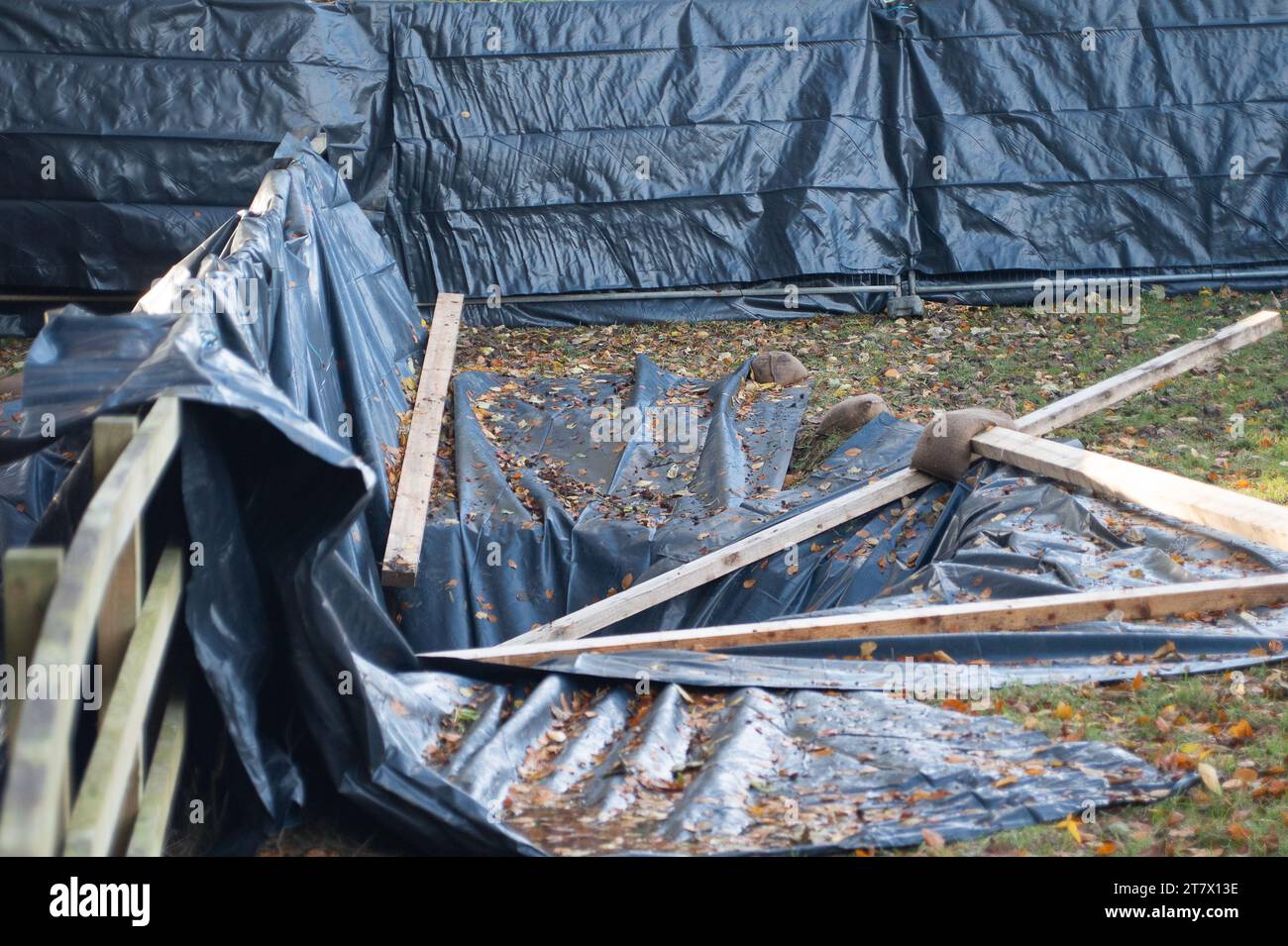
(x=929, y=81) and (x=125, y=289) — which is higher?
(x=929, y=81)

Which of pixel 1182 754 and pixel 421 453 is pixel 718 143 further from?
pixel 1182 754

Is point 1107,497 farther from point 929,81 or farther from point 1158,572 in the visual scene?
point 929,81

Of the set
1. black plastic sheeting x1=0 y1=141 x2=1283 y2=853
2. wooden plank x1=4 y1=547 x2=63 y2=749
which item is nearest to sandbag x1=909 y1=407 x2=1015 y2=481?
black plastic sheeting x1=0 y1=141 x2=1283 y2=853

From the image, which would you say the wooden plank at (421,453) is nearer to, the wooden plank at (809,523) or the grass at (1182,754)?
the wooden plank at (809,523)

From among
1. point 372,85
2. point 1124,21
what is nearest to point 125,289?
point 372,85

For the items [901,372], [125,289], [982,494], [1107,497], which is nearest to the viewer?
[1107,497]

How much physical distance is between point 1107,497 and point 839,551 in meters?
1.32

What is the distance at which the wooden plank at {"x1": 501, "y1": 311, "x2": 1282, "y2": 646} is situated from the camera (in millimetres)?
5464

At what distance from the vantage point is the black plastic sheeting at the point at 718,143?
962 cm

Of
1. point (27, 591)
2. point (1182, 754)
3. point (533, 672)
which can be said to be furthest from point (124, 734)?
point (1182, 754)

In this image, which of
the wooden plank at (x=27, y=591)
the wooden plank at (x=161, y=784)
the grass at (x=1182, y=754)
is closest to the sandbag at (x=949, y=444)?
the grass at (x=1182, y=754)

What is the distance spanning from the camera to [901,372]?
8.92 metres

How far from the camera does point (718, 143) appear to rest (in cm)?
1007

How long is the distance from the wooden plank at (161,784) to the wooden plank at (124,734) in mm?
48
